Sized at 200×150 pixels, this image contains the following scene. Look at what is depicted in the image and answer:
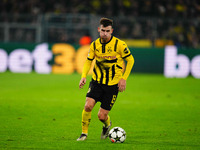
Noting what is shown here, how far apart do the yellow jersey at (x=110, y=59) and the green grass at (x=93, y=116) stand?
1.10 metres

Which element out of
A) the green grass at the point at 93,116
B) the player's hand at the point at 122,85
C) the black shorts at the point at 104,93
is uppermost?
the player's hand at the point at 122,85

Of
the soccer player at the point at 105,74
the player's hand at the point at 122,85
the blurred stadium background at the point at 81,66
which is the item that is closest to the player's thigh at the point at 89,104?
the soccer player at the point at 105,74

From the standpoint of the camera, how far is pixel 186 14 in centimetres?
2508

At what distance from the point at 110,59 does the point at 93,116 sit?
10.5 ft

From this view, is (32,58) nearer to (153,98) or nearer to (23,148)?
(153,98)

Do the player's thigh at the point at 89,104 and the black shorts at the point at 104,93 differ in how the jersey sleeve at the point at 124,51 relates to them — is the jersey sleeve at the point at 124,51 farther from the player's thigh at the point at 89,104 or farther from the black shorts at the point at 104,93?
the player's thigh at the point at 89,104

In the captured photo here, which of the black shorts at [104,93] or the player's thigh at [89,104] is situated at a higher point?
the black shorts at [104,93]

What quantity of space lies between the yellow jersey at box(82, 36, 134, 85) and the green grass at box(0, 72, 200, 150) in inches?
43.5

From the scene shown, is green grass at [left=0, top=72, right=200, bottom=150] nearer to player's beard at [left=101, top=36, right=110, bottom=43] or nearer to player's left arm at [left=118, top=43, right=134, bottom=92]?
player's left arm at [left=118, top=43, right=134, bottom=92]

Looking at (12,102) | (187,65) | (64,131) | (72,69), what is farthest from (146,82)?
(64,131)

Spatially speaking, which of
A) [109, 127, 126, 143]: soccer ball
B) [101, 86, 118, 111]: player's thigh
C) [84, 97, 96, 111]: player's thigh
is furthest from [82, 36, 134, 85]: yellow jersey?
[109, 127, 126, 143]: soccer ball

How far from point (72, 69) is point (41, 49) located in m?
2.05

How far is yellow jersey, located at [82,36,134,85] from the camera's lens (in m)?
7.21

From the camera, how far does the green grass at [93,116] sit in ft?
22.9
